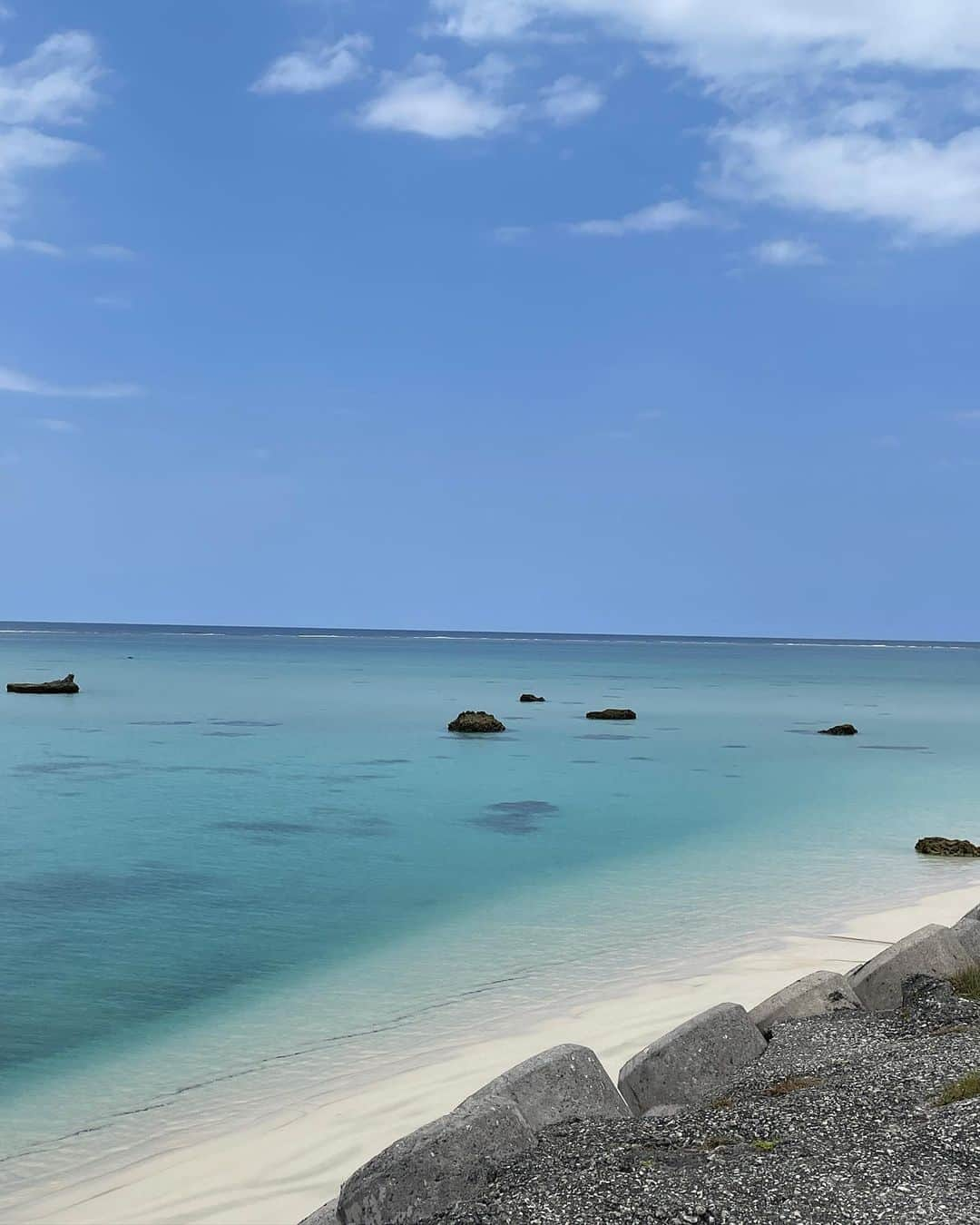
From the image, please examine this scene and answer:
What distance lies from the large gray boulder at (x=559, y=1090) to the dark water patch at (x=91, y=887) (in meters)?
11.5

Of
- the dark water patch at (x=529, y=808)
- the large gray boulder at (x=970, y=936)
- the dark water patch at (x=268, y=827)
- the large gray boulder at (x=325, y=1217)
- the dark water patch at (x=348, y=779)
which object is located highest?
the large gray boulder at (x=970, y=936)

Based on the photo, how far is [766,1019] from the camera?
10.2 m

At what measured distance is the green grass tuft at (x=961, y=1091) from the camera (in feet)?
24.5

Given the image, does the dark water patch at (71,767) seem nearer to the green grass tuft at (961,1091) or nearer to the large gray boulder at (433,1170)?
the large gray boulder at (433,1170)

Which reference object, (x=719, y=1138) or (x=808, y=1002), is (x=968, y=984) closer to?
(x=808, y=1002)

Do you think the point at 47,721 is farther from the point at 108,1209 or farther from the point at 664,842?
the point at 108,1209

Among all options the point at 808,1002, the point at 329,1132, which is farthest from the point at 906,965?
the point at 329,1132

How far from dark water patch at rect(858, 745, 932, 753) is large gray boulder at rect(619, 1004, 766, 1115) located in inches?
1405

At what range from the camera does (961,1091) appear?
7582 mm

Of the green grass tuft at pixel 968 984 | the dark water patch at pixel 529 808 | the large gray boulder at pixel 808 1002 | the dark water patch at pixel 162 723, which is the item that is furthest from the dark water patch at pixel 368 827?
the dark water patch at pixel 162 723

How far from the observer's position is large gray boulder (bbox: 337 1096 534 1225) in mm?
6664

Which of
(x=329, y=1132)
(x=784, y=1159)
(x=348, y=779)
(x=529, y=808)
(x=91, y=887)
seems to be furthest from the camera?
(x=348, y=779)

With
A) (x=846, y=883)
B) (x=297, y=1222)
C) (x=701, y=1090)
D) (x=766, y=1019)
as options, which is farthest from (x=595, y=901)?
(x=297, y=1222)

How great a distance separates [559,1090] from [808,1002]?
3401mm
